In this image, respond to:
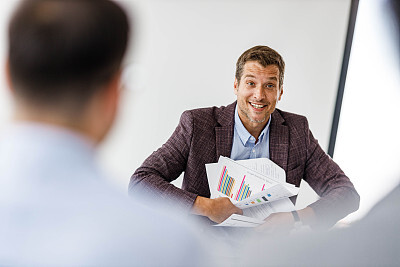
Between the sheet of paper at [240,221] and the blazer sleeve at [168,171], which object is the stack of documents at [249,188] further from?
the blazer sleeve at [168,171]

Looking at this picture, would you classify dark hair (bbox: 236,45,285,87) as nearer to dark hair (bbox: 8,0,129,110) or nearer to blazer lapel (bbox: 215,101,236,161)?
blazer lapel (bbox: 215,101,236,161)

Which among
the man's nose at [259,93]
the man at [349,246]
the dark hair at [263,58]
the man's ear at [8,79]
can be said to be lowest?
the man at [349,246]

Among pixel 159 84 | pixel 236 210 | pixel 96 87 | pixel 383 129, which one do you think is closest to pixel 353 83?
pixel 383 129

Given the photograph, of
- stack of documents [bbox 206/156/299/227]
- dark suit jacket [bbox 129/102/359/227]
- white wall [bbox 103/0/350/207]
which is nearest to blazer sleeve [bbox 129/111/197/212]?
dark suit jacket [bbox 129/102/359/227]

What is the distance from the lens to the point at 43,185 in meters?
0.48

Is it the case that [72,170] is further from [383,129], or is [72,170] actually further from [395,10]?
[383,129]

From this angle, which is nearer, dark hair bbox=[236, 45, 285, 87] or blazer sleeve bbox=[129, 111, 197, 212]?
blazer sleeve bbox=[129, 111, 197, 212]

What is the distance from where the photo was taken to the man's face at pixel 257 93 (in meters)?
1.67

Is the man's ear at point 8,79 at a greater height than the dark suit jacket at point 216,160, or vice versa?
the man's ear at point 8,79

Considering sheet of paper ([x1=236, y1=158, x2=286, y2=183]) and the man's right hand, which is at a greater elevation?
sheet of paper ([x1=236, y1=158, x2=286, y2=183])

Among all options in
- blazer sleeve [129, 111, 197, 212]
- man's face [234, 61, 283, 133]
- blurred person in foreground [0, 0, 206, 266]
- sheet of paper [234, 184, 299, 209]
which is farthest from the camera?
man's face [234, 61, 283, 133]

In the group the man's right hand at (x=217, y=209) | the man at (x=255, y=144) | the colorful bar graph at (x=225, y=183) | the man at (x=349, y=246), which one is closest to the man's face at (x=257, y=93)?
the man at (x=255, y=144)

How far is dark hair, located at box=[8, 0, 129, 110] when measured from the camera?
0.49 meters

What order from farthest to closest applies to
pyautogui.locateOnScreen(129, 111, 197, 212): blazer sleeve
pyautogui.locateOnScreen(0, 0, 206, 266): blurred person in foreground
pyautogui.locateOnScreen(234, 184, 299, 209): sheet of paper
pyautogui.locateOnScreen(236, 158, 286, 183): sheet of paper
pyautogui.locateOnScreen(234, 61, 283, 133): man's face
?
pyautogui.locateOnScreen(234, 61, 283, 133): man's face, pyautogui.locateOnScreen(236, 158, 286, 183): sheet of paper, pyautogui.locateOnScreen(129, 111, 197, 212): blazer sleeve, pyautogui.locateOnScreen(234, 184, 299, 209): sheet of paper, pyautogui.locateOnScreen(0, 0, 206, 266): blurred person in foreground
